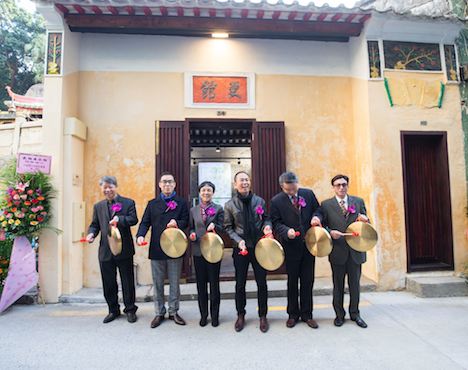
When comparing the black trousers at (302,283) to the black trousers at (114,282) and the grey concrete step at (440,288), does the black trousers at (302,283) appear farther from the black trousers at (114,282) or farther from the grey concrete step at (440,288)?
the grey concrete step at (440,288)

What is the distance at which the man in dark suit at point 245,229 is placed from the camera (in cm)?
325

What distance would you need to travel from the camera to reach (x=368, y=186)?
4816 millimetres

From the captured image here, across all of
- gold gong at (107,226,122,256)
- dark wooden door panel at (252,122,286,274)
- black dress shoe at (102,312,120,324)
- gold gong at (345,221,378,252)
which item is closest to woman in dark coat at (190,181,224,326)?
gold gong at (107,226,122,256)

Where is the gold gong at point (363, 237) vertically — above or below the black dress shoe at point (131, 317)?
above

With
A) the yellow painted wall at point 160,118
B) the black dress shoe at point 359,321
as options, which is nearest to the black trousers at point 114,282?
the yellow painted wall at point 160,118

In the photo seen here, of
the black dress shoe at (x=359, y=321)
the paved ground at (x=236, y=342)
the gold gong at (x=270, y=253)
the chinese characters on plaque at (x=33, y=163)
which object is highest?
the chinese characters on plaque at (x=33, y=163)

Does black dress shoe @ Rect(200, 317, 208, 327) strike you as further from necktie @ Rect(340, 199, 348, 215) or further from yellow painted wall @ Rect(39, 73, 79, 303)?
yellow painted wall @ Rect(39, 73, 79, 303)

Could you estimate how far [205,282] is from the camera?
11.0 feet

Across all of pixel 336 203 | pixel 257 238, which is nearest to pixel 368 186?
pixel 336 203

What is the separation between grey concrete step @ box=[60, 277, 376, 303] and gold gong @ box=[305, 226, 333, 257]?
1.56 m

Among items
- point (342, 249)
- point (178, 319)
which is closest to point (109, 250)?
point (178, 319)

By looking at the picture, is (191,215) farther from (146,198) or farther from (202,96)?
(202,96)

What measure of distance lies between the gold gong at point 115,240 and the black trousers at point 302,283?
73.8 inches

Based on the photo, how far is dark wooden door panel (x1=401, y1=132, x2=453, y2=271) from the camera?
16.0 ft
